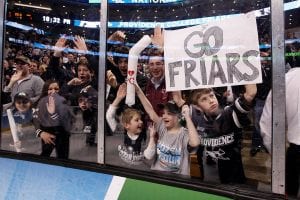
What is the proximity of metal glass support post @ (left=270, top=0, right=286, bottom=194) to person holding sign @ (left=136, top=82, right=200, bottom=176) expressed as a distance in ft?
1.74

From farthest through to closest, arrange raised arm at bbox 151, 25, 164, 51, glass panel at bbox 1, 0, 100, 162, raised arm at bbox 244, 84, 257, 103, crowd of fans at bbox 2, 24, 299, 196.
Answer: glass panel at bbox 1, 0, 100, 162 < raised arm at bbox 151, 25, 164, 51 < crowd of fans at bbox 2, 24, 299, 196 < raised arm at bbox 244, 84, 257, 103

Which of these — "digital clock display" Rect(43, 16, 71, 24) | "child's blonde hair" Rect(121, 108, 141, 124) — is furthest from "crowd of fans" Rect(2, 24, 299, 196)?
"digital clock display" Rect(43, 16, 71, 24)

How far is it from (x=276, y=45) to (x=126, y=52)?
108 centimetres

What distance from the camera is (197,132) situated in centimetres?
239

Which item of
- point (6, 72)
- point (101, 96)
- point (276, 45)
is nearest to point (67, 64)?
point (101, 96)

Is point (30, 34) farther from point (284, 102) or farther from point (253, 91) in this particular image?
point (284, 102)

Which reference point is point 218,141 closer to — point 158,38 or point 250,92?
point 250,92

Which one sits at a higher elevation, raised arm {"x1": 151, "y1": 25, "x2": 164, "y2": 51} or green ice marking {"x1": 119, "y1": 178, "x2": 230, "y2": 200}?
raised arm {"x1": 151, "y1": 25, "x2": 164, "y2": 51}

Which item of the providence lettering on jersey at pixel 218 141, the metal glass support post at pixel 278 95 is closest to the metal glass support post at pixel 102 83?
the providence lettering on jersey at pixel 218 141

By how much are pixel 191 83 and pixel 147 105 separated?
0.41 meters

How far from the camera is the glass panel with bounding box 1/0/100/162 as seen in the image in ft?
9.37

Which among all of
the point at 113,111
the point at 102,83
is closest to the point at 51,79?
the point at 102,83

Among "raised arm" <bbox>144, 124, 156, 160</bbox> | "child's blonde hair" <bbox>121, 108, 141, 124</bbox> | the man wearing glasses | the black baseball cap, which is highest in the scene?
the man wearing glasses

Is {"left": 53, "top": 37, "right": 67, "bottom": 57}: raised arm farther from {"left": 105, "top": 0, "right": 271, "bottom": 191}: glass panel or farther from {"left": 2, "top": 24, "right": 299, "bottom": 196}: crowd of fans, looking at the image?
{"left": 105, "top": 0, "right": 271, "bottom": 191}: glass panel
